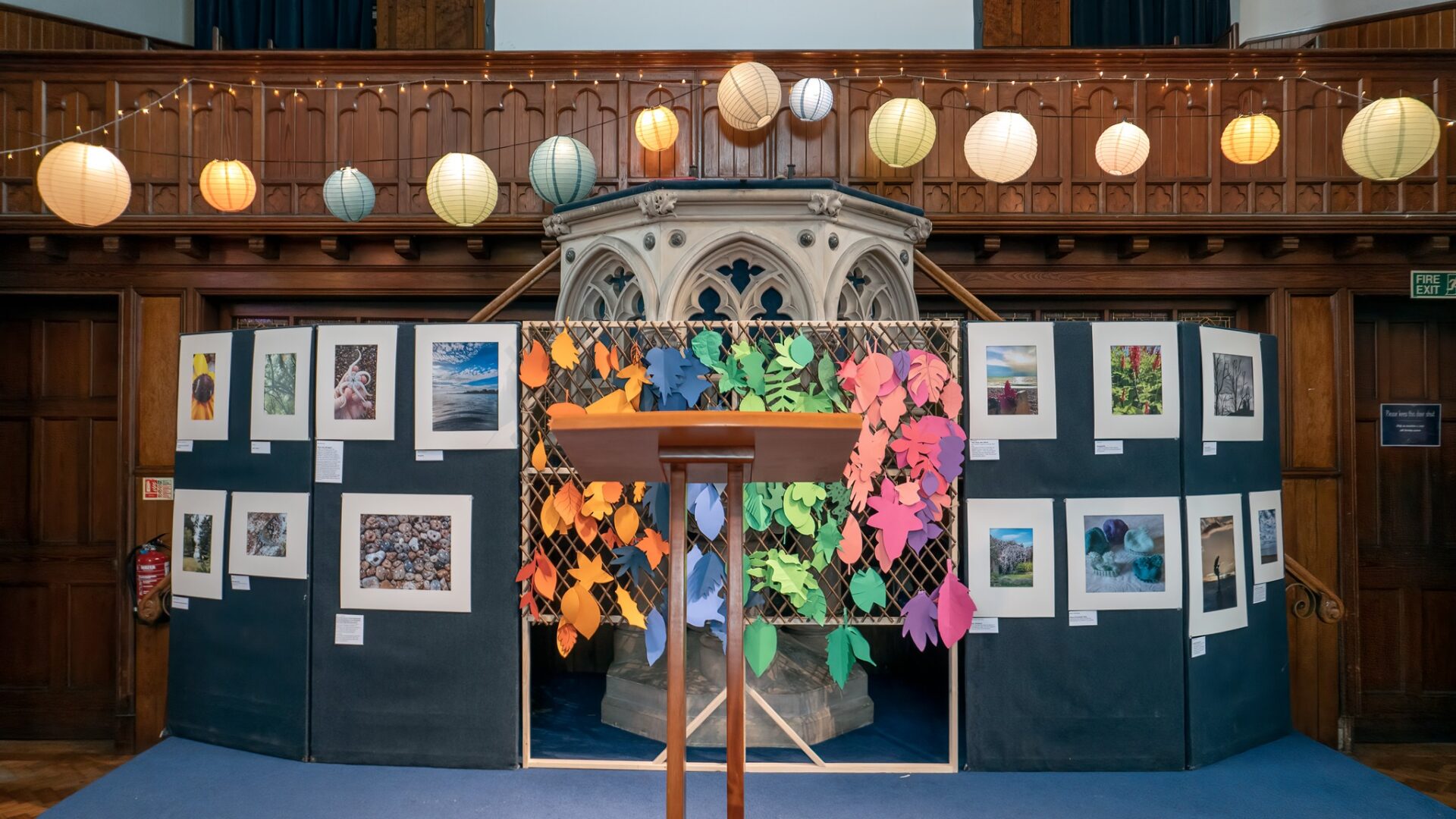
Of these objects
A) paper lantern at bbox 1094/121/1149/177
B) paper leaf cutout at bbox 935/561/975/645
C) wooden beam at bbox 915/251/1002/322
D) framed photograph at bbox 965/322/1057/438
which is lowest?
paper leaf cutout at bbox 935/561/975/645

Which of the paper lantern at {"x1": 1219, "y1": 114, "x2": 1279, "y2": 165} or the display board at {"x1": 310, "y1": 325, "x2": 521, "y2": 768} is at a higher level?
the paper lantern at {"x1": 1219, "y1": 114, "x2": 1279, "y2": 165}

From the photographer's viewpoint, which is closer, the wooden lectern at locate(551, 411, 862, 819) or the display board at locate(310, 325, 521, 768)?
the wooden lectern at locate(551, 411, 862, 819)

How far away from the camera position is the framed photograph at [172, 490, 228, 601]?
10.8 feet

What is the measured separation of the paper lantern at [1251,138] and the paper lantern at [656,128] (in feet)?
10.5

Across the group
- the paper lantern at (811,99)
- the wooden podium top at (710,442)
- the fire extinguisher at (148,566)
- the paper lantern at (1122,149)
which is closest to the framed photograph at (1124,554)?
the wooden podium top at (710,442)

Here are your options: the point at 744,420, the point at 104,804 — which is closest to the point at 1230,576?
the point at 744,420

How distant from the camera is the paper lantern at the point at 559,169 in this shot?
4.28 metres

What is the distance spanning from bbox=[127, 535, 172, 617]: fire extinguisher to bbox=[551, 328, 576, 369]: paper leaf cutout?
333 cm

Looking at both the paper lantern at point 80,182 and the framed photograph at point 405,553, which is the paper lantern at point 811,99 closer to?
the framed photograph at point 405,553

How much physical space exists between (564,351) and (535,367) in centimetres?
13

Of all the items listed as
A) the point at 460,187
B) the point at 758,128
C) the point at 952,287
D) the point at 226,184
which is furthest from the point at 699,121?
the point at 226,184

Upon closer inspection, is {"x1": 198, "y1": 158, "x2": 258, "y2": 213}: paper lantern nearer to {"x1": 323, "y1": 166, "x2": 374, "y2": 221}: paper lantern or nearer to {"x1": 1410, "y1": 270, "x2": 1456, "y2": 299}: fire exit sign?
{"x1": 323, "y1": 166, "x2": 374, "y2": 221}: paper lantern

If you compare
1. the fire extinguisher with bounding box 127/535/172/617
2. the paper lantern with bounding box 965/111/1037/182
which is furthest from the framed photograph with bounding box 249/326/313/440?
the paper lantern with bounding box 965/111/1037/182

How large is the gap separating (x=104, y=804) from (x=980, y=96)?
538cm
